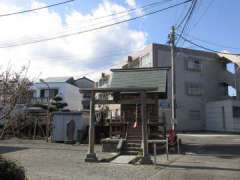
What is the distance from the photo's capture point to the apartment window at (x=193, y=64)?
44.3 m

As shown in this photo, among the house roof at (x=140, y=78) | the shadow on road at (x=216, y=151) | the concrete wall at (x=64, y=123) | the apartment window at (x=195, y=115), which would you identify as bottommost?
the shadow on road at (x=216, y=151)

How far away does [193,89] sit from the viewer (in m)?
44.3

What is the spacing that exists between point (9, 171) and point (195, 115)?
129 feet

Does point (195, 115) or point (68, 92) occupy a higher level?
point (68, 92)

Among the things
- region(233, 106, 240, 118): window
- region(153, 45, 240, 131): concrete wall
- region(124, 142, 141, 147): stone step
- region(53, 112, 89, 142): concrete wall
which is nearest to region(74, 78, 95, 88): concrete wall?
region(153, 45, 240, 131): concrete wall

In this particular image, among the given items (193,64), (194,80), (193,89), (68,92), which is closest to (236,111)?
(193,89)

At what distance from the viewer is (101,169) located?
12.4m

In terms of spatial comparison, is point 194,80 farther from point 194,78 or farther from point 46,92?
point 46,92

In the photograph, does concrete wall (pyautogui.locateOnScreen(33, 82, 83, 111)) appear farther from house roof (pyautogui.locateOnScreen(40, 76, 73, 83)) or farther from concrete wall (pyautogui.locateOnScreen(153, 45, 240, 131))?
concrete wall (pyautogui.locateOnScreen(153, 45, 240, 131))

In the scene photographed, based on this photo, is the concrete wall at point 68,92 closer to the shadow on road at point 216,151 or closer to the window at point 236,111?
the window at point 236,111

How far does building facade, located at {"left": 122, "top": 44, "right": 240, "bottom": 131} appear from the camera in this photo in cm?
4238

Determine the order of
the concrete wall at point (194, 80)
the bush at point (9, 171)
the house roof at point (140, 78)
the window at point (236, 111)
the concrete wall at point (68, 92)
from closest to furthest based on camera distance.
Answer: the bush at point (9, 171) → the house roof at point (140, 78) → the window at point (236, 111) → the concrete wall at point (194, 80) → the concrete wall at point (68, 92)

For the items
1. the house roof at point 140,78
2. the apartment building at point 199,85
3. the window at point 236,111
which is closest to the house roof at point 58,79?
the apartment building at point 199,85

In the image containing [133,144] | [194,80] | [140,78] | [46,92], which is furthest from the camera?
[46,92]
